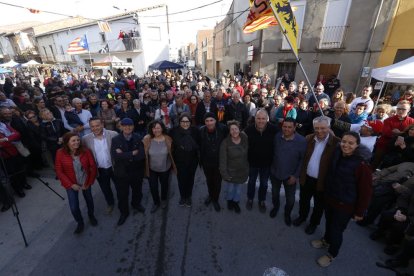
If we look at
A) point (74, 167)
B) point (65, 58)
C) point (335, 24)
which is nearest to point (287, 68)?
point (335, 24)

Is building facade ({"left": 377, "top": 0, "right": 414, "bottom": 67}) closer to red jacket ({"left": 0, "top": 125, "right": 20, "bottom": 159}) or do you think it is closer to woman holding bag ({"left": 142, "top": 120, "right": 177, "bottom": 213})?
woman holding bag ({"left": 142, "top": 120, "right": 177, "bottom": 213})

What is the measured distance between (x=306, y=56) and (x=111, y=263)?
13619 mm

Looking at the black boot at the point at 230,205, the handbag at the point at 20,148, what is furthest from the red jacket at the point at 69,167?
the black boot at the point at 230,205

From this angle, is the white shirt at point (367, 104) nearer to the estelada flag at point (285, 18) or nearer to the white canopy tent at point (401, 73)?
the white canopy tent at point (401, 73)

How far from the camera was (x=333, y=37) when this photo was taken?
1135cm

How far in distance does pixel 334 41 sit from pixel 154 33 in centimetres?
1981

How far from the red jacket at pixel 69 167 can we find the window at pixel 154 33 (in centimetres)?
2439

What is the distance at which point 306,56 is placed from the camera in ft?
40.2

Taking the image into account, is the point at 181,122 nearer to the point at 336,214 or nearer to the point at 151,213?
the point at 151,213

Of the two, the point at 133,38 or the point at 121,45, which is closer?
the point at 133,38

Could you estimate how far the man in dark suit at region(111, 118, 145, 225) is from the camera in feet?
10.8

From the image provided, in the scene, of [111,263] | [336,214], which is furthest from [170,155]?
[336,214]

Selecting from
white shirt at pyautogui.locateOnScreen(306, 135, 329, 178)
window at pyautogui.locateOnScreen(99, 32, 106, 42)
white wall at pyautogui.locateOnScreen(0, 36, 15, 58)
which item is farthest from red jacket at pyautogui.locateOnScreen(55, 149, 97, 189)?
white wall at pyautogui.locateOnScreen(0, 36, 15, 58)

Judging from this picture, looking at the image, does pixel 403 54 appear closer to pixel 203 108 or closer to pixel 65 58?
pixel 203 108
